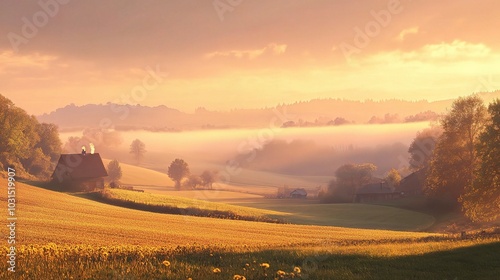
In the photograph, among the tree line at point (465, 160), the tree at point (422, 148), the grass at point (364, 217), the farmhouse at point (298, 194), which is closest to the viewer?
the tree line at point (465, 160)

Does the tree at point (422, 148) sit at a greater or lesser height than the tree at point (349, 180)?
greater

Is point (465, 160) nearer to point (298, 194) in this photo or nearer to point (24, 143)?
point (24, 143)

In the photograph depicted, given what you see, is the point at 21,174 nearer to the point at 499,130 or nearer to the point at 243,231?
the point at 243,231

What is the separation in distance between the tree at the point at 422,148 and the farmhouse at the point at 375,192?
1091 centimetres

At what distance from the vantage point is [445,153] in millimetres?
74312

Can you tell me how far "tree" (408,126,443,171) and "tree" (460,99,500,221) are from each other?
147 ft

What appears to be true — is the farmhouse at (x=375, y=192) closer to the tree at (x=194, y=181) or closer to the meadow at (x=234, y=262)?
the tree at (x=194, y=181)

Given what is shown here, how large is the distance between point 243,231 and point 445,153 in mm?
40187

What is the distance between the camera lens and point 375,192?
121 meters

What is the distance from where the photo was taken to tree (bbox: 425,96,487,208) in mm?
72312

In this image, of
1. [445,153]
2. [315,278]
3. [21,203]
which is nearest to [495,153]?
[445,153]

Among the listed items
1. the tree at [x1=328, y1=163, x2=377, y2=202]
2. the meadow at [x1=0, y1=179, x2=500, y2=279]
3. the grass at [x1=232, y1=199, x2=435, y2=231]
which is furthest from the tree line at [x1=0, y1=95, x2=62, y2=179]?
the tree at [x1=328, y1=163, x2=377, y2=202]

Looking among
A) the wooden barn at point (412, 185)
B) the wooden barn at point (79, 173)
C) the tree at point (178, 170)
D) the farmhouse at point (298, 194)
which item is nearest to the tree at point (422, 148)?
the wooden barn at point (412, 185)

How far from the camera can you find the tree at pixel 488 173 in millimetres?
53406
